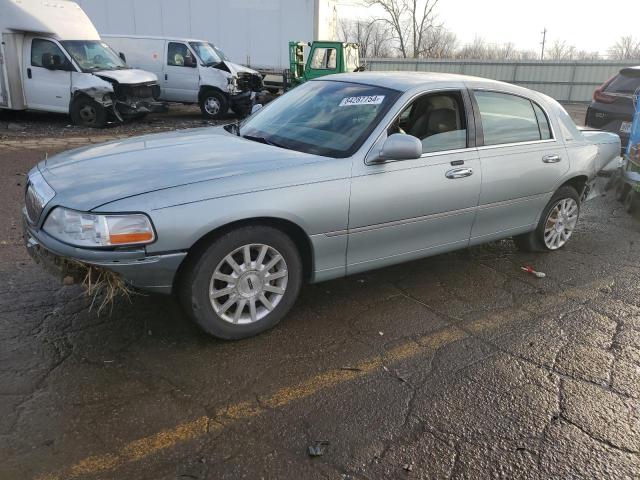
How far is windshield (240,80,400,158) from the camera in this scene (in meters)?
3.77

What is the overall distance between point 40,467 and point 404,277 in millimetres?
3054

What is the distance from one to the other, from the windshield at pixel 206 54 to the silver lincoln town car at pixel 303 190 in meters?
10.8

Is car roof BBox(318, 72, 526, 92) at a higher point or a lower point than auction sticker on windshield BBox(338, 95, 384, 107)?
higher

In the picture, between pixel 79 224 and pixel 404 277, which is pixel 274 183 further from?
pixel 404 277

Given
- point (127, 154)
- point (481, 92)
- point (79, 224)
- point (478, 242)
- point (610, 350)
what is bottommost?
point (610, 350)

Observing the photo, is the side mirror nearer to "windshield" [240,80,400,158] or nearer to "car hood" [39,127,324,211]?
"windshield" [240,80,400,158]

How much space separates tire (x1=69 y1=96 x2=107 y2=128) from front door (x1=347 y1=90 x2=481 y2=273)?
9479mm

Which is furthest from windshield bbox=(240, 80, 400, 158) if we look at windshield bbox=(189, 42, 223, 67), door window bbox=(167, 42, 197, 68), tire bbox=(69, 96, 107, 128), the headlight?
door window bbox=(167, 42, 197, 68)

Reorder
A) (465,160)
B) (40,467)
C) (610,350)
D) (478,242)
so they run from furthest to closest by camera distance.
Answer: (478,242) < (465,160) < (610,350) < (40,467)

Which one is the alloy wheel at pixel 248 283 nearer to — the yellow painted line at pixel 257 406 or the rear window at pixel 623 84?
the yellow painted line at pixel 257 406

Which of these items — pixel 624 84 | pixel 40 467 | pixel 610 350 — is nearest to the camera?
pixel 40 467

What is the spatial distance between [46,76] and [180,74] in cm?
372

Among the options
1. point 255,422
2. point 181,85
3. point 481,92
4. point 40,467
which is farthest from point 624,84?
point 181,85

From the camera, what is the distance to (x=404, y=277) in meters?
4.64
